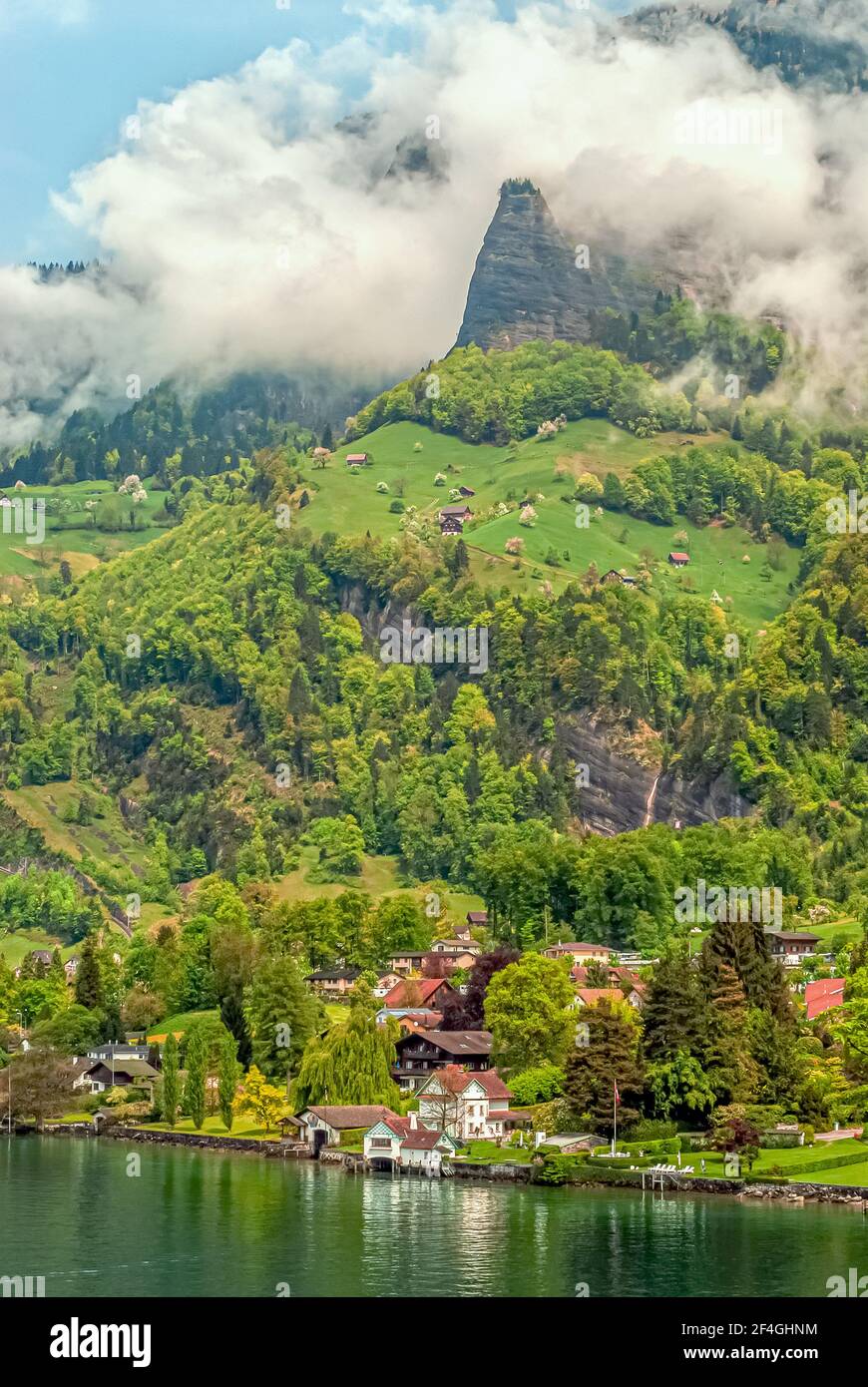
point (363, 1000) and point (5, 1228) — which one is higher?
point (363, 1000)

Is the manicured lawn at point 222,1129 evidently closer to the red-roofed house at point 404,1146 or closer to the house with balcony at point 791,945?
the red-roofed house at point 404,1146

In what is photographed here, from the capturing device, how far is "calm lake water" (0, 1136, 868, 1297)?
73812 millimetres

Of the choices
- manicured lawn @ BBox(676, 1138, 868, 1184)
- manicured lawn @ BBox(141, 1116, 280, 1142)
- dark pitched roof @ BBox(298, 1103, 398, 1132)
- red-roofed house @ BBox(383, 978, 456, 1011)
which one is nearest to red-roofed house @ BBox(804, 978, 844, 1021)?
red-roofed house @ BBox(383, 978, 456, 1011)

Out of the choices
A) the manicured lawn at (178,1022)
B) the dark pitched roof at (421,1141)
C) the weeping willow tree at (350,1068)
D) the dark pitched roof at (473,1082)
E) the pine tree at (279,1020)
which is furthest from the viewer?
the manicured lawn at (178,1022)

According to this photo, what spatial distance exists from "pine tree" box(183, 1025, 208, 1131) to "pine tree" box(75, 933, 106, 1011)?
33.4 metres

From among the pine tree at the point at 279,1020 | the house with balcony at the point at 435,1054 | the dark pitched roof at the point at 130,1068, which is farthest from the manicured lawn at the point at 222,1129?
the dark pitched roof at the point at 130,1068

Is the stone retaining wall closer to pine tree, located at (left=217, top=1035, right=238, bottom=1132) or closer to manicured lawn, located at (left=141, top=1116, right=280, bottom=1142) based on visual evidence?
manicured lawn, located at (left=141, top=1116, right=280, bottom=1142)

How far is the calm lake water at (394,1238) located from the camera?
73.8 meters

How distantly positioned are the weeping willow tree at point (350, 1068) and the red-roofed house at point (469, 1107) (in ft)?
8.91

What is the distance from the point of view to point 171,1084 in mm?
128375
